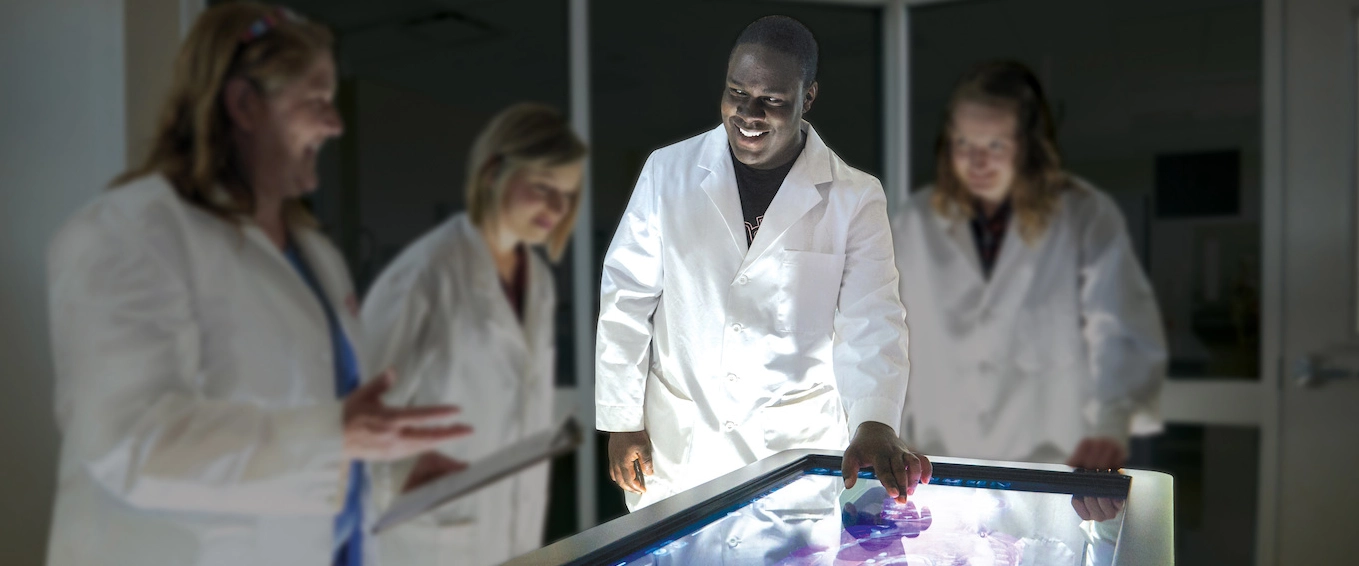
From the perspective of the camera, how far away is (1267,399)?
2143 millimetres

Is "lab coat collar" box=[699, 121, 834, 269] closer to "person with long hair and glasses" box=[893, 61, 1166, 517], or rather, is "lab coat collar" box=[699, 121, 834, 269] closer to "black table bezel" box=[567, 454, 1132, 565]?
"black table bezel" box=[567, 454, 1132, 565]

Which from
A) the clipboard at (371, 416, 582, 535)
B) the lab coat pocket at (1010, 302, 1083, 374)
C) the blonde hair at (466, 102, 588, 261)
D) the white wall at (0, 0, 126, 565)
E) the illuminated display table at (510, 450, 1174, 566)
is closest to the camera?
the illuminated display table at (510, 450, 1174, 566)

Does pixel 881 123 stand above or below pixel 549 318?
above

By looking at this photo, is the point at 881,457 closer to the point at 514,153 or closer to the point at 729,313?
the point at 729,313

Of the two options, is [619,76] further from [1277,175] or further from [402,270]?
[1277,175]

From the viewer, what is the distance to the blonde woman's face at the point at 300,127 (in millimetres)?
1648

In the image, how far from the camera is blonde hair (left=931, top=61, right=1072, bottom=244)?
7.33 ft

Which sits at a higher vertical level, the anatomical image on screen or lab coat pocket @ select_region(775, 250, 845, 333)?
lab coat pocket @ select_region(775, 250, 845, 333)

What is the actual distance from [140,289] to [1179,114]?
2.12m

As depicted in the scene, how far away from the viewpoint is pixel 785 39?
723 mm

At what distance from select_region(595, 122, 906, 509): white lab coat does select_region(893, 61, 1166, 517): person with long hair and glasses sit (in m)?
1.56

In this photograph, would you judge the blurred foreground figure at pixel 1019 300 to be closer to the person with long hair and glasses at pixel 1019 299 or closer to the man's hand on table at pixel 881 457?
the person with long hair and glasses at pixel 1019 299

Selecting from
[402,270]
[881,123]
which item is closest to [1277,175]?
[881,123]

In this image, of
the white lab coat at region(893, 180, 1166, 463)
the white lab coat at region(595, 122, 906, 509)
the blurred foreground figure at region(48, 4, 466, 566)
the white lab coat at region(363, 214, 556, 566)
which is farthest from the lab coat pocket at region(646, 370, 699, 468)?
the white lab coat at region(893, 180, 1166, 463)
